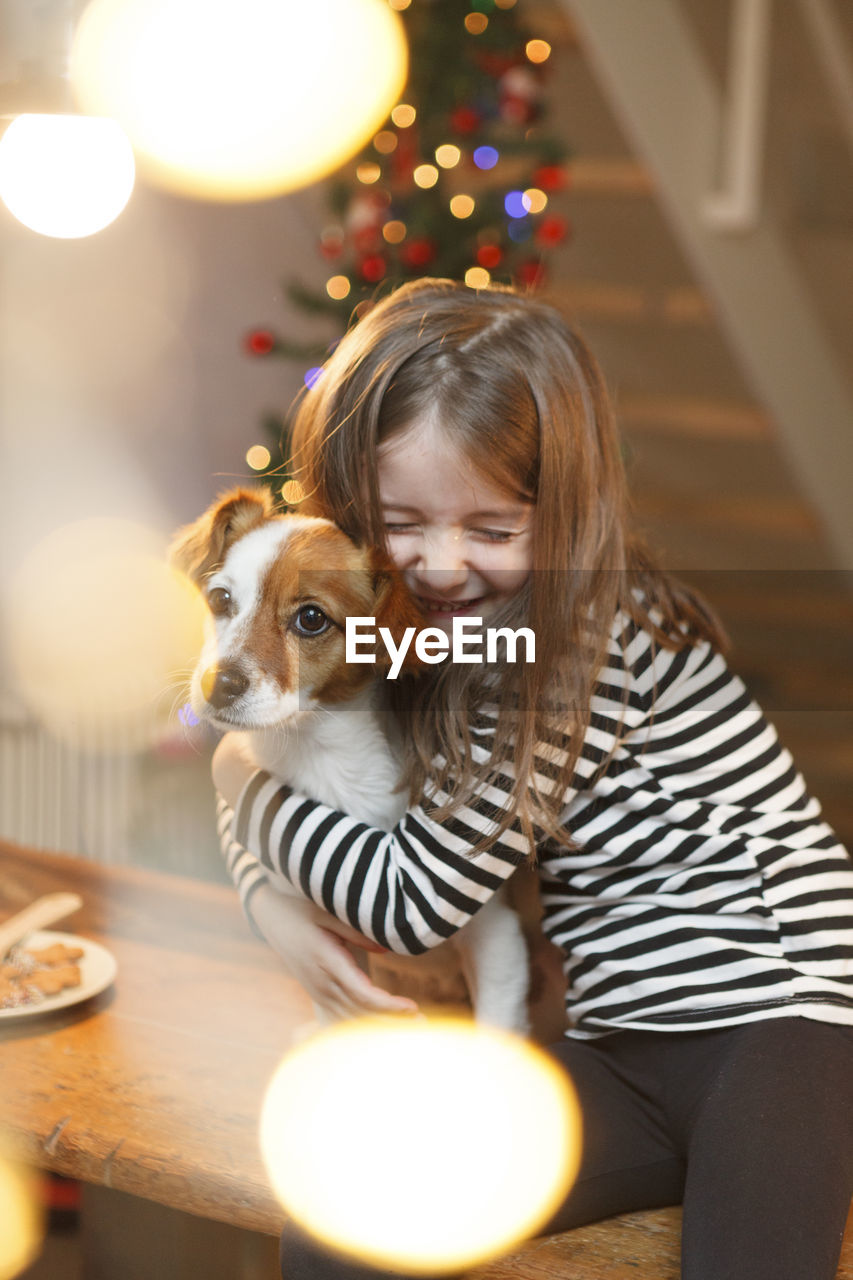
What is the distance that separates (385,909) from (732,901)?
32 centimetres

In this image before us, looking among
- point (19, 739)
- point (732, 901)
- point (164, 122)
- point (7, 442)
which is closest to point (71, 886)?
point (19, 739)

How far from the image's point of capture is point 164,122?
284cm

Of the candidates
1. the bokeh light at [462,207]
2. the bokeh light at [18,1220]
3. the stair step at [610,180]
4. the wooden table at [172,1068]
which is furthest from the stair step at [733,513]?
the bokeh light at [18,1220]

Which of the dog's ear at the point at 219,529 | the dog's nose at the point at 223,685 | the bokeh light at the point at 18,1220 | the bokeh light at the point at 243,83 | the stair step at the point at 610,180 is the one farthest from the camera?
the stair step at the point at 610,180

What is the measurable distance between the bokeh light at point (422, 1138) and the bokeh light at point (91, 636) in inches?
53.4

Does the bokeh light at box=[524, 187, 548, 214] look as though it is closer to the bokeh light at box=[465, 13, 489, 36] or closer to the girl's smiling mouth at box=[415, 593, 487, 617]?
the bokeh light at box=[465, 13, 489, 36]

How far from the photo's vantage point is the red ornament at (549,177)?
245 cm

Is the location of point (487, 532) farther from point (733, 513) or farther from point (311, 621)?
point (733, 513)

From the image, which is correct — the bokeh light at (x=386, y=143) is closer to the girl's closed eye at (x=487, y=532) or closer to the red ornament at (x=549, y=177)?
the red ornament at (x=549, y=177)

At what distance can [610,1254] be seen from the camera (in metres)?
0.99

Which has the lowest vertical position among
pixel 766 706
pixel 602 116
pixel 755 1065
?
pixel 766 706

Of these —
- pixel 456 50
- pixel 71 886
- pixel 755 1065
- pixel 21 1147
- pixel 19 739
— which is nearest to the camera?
pixel 755 1065

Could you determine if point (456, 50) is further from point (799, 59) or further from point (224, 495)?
point (224, 495)

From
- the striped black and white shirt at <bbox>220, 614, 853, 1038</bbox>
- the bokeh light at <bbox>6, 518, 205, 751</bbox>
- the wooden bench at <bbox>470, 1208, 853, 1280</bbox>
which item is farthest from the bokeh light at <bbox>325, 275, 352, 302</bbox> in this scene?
the wooden bench at <bbox>470, 1208, 853, 1280</bbox>
